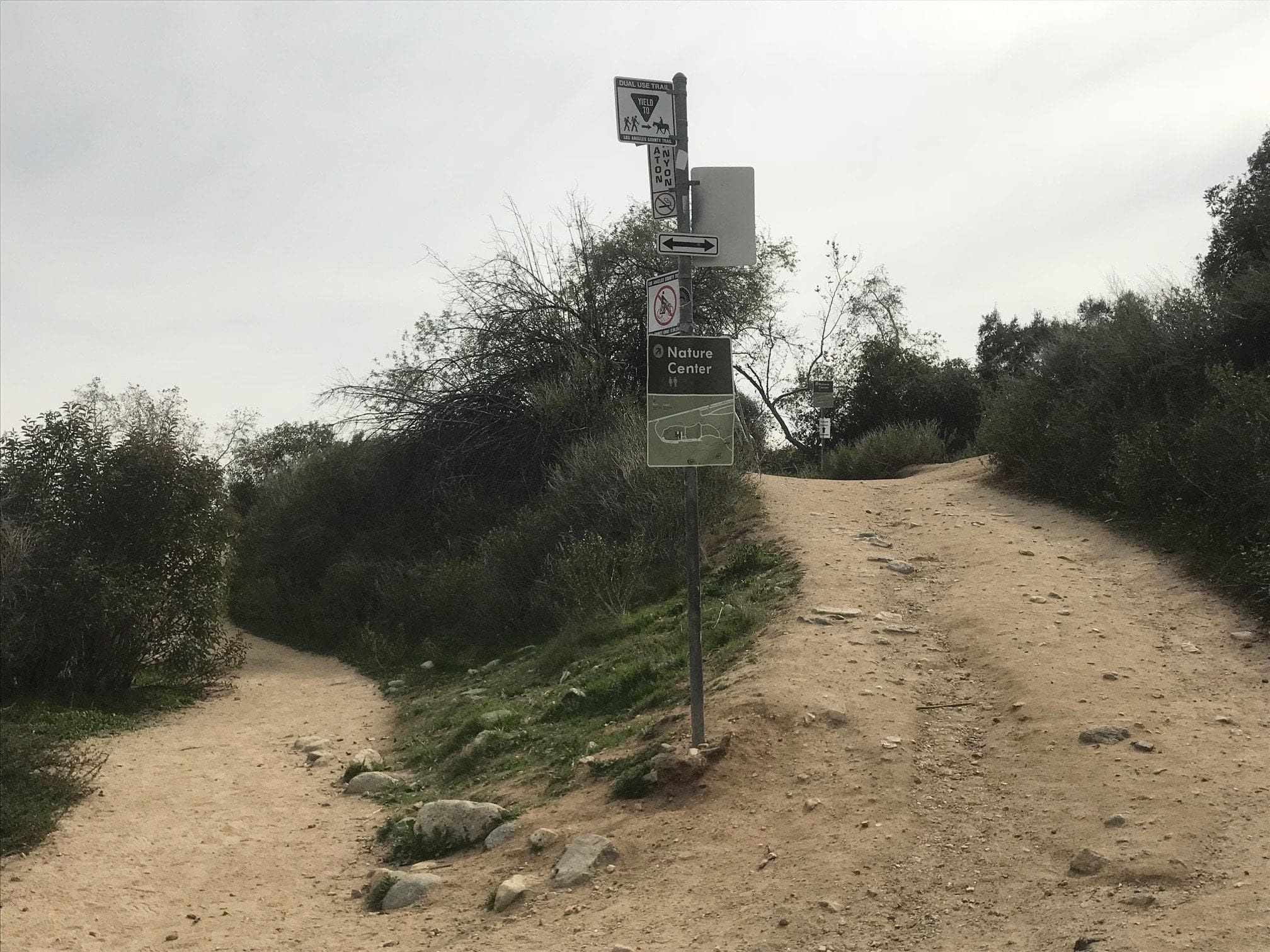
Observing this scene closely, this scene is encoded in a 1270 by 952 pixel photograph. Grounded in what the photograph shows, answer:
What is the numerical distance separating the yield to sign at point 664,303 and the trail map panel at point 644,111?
2.94 feet

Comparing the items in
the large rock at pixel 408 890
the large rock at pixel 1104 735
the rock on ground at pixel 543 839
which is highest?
the large rock at pixel 1104 735

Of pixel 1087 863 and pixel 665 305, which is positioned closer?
pixel 1087 863

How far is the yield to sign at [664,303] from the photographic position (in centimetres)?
662

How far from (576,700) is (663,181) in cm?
450

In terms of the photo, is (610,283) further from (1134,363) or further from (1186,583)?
(1186,583)

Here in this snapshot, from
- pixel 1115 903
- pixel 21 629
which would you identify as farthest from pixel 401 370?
pixel 1115 903

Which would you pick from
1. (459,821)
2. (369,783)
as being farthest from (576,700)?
(459,821)

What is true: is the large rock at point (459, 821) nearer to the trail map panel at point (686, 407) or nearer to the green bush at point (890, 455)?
the trail map panel at point (686, 407)

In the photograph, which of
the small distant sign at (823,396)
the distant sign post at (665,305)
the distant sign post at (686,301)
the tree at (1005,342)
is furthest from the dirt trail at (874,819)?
the tree at (1005,342)

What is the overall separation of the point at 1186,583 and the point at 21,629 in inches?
466

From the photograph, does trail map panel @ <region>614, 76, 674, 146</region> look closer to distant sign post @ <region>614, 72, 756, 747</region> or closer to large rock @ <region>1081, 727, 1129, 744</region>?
distant sign post @ <region>614, 72, 756, 747</region>

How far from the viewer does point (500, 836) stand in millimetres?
6488

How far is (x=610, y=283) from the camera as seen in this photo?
68.1 feet

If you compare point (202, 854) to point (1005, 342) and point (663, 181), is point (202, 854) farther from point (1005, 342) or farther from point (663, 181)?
point (1005, 342)
